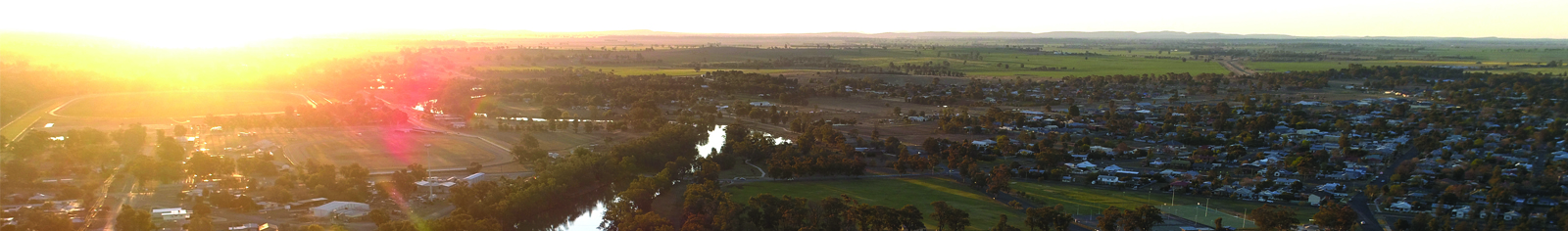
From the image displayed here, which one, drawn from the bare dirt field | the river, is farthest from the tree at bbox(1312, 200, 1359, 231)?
the bare dirt field

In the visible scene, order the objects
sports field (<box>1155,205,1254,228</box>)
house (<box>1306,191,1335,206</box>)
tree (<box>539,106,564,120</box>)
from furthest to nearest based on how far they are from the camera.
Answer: tree (<box>539,106,564,120</box>)
house (<box>1306,191,1335,206</box>)
sports field (<box>1155,205,1254,228</box>)

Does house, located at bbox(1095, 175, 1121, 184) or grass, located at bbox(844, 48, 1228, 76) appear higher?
house, located at bbox(1095, 175, 1121, 184)

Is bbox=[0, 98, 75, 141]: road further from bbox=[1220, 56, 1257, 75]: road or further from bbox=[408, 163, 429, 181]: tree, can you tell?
bbox=[1220, 56, 1257, 75]: road

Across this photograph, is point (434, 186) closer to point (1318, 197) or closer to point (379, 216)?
point (379, 216)

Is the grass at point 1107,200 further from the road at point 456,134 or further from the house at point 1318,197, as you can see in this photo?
the road at point 456,134

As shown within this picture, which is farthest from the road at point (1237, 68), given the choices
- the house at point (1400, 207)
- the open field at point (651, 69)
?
the house at point (1400, 207)
